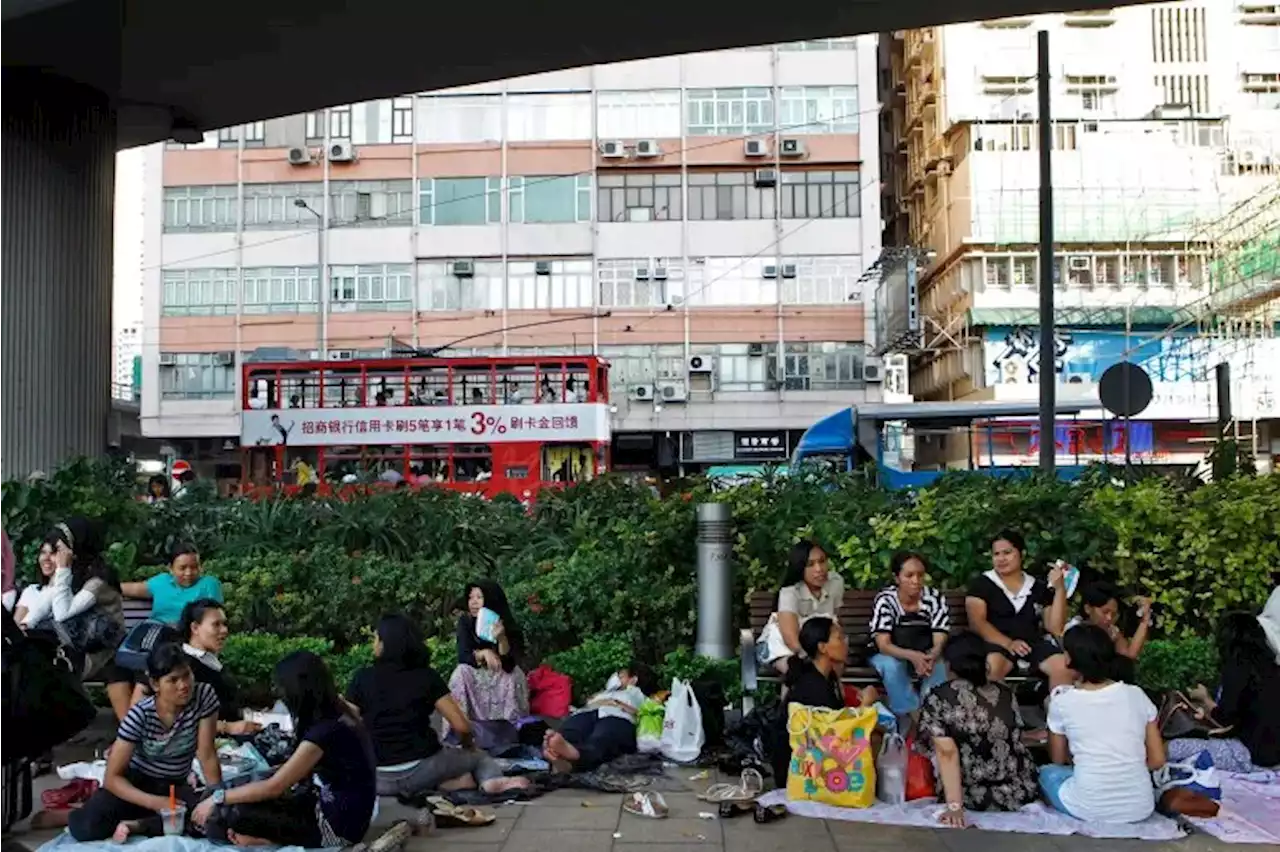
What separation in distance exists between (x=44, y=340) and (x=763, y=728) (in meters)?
9.60

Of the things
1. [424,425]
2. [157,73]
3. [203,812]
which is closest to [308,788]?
[203,812]

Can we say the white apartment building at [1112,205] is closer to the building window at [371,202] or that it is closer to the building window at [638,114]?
the building window at [638,114]

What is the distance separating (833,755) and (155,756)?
3.30 m

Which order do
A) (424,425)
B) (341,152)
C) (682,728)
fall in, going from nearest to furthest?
1. (682,728)
2. (424,425)
3. (341,152)

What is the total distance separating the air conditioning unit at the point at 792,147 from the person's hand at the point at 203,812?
1328 inches

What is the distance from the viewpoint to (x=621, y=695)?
7.84 metres

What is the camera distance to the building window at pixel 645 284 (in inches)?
1467

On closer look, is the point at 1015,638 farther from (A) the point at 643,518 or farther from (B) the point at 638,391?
(B) the point at 638,391

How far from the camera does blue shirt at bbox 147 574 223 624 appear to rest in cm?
796

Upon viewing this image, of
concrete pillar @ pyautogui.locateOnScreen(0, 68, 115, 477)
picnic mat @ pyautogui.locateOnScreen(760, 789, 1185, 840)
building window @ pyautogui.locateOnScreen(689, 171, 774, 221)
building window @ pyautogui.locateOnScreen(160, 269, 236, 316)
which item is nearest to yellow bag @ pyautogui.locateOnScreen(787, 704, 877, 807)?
picnic mat @ pyautogui.locateOnScreen(760, 789, 1185, 840)

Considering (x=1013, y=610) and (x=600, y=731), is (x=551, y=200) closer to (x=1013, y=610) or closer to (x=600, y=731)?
(x=1013, y=610)

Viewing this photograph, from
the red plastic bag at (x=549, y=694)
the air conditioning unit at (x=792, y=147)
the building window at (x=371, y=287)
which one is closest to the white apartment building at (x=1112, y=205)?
the air conditioning unit at (x=792, y=147)

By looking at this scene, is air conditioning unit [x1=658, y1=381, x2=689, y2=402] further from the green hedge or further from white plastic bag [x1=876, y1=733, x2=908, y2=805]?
white plastic bag [x1=876, y1=733, x2=908, y2=805]

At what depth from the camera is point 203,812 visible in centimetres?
530
